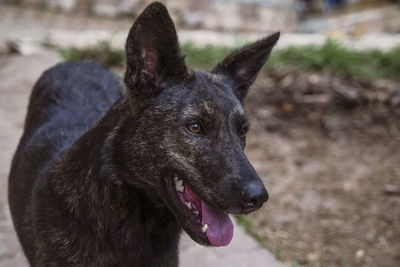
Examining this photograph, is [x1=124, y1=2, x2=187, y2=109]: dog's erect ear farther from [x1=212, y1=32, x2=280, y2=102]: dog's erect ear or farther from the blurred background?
the blurred background

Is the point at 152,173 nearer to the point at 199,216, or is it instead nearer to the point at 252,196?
the point at 199,216

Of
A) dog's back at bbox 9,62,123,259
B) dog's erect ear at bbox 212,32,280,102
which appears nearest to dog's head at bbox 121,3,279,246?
dog's erect ear at bbox 212,32,280,102

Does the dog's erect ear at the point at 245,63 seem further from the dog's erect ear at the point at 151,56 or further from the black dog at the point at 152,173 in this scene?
the dog's erect ear at the point at 151,56

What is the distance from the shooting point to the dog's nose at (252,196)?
2.13 m

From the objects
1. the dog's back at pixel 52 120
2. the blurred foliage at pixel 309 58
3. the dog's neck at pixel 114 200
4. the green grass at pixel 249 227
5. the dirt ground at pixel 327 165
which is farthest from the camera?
the blurred foliage at pixel 309 58

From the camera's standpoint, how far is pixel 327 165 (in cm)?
569

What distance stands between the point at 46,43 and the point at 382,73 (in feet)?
15.7

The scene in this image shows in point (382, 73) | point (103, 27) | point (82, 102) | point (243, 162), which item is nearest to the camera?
point (243, 162)

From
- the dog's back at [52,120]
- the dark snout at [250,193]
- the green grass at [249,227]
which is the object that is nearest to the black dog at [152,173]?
the dark snout at [250,193]

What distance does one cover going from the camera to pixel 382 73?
310 inches

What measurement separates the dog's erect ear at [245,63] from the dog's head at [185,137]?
308 mm

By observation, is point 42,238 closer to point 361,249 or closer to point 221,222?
point 221,222

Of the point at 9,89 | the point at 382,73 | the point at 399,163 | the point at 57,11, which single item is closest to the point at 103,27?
the point at 57,11

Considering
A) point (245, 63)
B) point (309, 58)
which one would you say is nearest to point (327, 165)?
point (309, 58)
